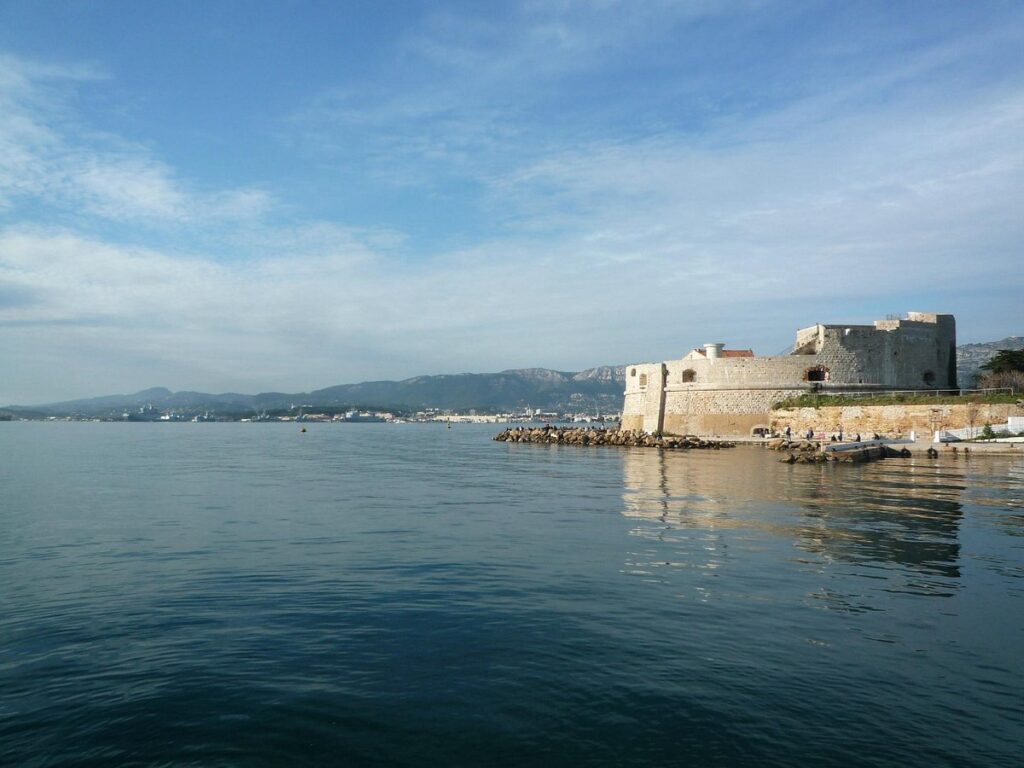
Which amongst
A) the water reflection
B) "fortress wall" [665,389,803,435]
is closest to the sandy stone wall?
"fortress wall" [665,389,803,435]

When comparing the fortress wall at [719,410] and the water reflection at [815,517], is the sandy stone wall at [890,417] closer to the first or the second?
the fortress wall at [719,410]

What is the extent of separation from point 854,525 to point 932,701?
28.0ft

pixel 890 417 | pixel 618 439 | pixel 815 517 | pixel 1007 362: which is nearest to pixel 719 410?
pixel 618 439

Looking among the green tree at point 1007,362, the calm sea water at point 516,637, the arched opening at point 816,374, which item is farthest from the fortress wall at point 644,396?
the calm sea water at point 516,637

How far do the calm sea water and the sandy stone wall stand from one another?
22.0 meters

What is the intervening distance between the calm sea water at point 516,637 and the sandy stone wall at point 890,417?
72.1 ft

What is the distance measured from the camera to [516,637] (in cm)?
699

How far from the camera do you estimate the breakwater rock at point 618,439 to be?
1597 inches

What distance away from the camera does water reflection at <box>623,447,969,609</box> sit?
1028 centimetres

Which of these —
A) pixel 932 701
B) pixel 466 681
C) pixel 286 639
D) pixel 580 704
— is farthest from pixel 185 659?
pixel 932 701

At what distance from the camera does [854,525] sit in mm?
13391

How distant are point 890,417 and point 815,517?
25957 mm

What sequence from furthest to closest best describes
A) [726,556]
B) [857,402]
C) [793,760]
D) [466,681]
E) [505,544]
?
[857,402] < [505,544] < [726,556] < [466,681] < [793,760]

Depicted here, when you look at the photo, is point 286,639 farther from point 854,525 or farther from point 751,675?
point 854,525
